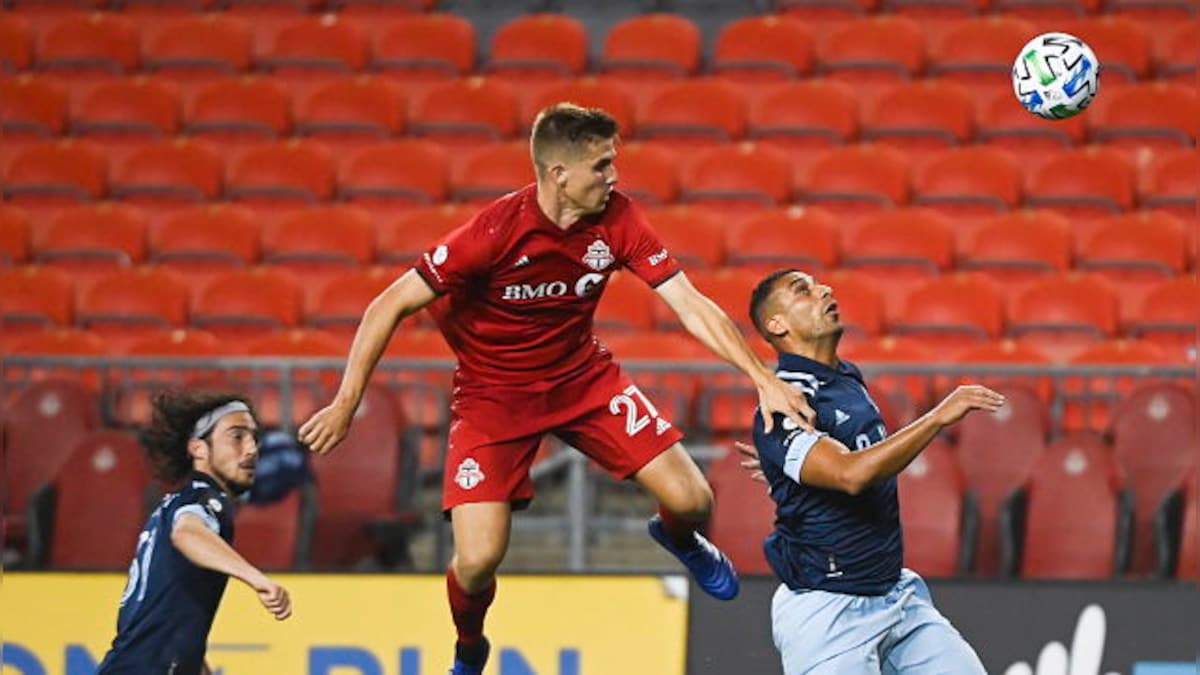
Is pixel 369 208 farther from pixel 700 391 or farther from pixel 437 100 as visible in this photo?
pixel 700 391

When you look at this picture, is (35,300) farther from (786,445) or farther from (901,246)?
(786,445)

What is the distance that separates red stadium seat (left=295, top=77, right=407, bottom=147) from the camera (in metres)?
14.3

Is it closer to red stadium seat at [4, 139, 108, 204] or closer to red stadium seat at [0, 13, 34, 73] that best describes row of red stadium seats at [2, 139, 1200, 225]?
red stadium seat at [4, 139, 108, 204]

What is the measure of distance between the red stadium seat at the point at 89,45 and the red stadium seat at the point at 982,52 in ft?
18.3

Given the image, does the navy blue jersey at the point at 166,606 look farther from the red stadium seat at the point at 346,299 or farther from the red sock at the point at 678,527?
the red stadium seat at the point at 346,299

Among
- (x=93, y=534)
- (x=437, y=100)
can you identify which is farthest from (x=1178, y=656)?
(x=437, y=100)

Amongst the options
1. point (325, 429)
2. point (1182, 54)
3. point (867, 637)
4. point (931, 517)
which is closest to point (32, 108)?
point (931, 517)

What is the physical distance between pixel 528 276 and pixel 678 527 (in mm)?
1085

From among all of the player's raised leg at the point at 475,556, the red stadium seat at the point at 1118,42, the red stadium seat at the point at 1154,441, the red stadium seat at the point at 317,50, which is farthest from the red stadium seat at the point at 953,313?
the player's raised leg at the point at 475,556

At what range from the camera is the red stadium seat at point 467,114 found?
560 inches

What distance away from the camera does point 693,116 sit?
1423cm

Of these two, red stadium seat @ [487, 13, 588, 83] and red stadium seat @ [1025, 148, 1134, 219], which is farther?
red stadium seat @ [487, 13, 588, 83]

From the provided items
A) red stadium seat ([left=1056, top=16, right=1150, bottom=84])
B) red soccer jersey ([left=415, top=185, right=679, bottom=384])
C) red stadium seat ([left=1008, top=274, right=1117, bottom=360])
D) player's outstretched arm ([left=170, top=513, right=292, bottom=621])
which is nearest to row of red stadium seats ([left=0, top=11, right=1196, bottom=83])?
red stadium seat ([left=1056, top=16, right=1150, bottom=84])

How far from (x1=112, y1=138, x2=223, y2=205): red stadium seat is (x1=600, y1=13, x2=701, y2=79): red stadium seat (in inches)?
109
